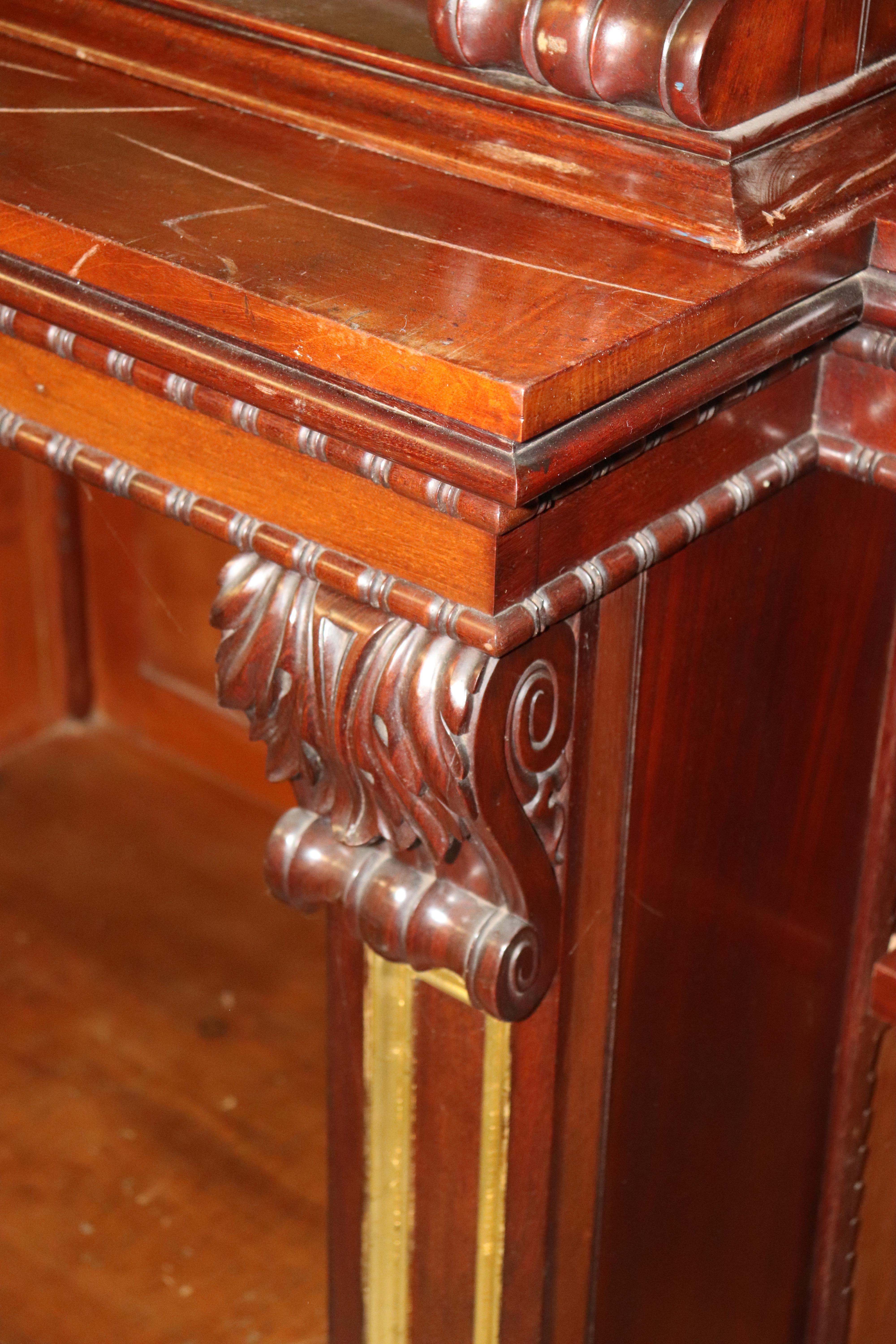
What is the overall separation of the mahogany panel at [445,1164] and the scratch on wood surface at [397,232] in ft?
1.20

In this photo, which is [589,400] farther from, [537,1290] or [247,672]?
[537,1290]

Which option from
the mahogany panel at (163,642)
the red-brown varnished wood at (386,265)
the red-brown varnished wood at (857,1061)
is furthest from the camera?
the mahogany panel at (163,642)

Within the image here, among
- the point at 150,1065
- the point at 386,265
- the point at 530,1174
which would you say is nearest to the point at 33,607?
the point at 150,1065

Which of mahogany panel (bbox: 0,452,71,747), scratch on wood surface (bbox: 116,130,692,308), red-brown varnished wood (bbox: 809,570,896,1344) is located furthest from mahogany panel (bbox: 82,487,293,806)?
scratch on wood surface (bbox: 116,130,692,308)

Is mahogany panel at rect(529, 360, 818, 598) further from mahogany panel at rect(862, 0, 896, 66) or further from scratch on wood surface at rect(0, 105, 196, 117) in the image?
scratch on wood surface at rect(0, 105, 196, 117)

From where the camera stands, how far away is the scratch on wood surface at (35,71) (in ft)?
2.94

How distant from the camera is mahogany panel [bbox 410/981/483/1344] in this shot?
0.88 meters

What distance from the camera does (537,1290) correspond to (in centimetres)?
91

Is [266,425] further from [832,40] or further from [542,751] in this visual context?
[832,40]

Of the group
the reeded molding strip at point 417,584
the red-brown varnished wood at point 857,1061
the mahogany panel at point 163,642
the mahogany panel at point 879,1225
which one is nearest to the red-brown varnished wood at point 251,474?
the reeded molding strip at point 417,584

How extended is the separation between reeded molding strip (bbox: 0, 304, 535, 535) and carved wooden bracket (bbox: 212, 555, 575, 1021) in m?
0.07

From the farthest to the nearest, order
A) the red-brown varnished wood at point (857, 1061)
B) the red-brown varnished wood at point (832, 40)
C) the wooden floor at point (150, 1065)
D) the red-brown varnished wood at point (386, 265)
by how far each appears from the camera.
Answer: the wooden floor at point (150, 1065), the red-brown varnished wood at point (857, 1061), the red-brown varnished wood at point (832, 40), the red-brown varnished wood at point (386, 265)

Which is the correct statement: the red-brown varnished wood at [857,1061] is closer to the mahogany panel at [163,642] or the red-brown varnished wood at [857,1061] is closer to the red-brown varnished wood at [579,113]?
the red-brown varnished wood at [579,113]

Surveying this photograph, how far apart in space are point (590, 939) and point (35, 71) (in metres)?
0.52
